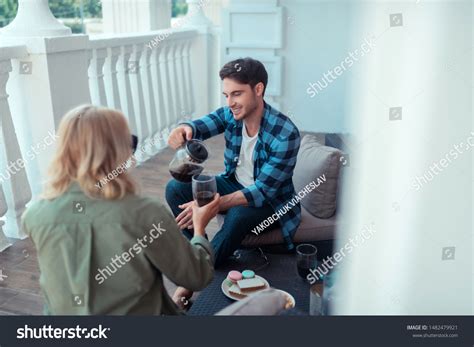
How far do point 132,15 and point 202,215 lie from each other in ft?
8.69

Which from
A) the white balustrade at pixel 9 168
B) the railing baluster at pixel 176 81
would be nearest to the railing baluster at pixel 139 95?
the railing baluster at pixel 176 81

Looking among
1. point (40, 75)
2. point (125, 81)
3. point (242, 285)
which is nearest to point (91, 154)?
point (242, 285)

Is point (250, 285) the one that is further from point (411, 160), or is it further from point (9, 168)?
point (9, 168)

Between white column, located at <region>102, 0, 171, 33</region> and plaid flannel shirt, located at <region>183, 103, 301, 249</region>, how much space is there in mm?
1959

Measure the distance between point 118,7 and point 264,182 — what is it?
2471 millimetres

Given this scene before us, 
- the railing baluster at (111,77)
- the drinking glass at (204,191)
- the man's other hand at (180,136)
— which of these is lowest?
the drinking glass at (204,191)

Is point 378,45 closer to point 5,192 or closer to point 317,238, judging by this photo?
point 317,238

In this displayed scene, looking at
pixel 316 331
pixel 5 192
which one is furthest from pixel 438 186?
pixel 5 192

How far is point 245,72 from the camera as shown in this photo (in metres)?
1.65

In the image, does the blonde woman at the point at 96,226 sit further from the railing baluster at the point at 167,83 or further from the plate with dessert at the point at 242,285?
the railing baluster at the point at 167,83

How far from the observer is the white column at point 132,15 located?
346 cm

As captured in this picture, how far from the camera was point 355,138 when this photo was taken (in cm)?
63

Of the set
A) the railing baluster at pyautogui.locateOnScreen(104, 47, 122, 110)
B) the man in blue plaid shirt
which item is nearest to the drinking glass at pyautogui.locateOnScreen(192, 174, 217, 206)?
the man in blue plaid shirt

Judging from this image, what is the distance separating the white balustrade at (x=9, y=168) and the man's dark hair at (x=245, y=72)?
876mm
